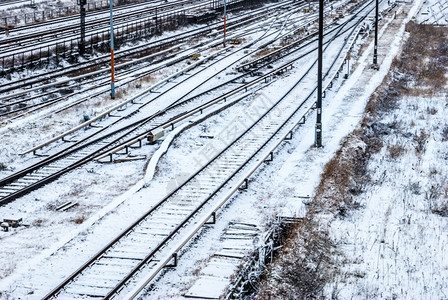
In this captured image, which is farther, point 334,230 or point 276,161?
point 276,161

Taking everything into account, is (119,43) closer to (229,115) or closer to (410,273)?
(229,115)

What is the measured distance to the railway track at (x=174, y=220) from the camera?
13078mm

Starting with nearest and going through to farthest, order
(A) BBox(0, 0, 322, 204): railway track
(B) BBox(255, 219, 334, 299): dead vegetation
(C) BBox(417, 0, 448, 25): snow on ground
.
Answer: (B) BBox(255, 219, 334, 299): dead vegetation, (A) BBox(0, 0, 322, 204): railway track, (C) BBox(417, 0, 448, 25): snow on ground

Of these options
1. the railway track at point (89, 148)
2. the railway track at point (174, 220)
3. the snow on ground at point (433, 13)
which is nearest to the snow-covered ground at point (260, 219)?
the railway track at point (174, 220)

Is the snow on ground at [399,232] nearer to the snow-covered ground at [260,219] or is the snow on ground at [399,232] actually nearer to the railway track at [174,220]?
the snow-covered ground at [260,219]

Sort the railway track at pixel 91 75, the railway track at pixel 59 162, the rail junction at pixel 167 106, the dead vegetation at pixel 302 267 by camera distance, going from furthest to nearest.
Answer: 1. the railway track at pixel 91 75
2. the railway track at pixel 59 162
3. the rail junction at pixel 167 106
4. the dead vegetation at pixel 302 267

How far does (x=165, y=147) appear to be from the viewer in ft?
72.2

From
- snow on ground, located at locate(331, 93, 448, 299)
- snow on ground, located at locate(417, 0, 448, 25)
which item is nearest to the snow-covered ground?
snow on ground, located at locate(331, 93, 448, 299)

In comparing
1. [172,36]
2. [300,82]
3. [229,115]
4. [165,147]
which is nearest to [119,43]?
[172,36]

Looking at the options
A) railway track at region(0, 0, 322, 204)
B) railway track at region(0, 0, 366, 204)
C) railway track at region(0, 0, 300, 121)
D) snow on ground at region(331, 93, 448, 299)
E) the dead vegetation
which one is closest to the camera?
the dead vegetation

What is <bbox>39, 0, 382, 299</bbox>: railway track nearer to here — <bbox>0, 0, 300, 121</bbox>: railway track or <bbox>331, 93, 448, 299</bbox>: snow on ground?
<bbox>331, 93, 448, 299</bbox>: snow on ground

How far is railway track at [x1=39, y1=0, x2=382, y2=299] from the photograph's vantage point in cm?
1308

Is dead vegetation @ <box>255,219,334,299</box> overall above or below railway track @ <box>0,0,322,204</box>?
below

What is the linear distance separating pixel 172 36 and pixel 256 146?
24.9 metres
